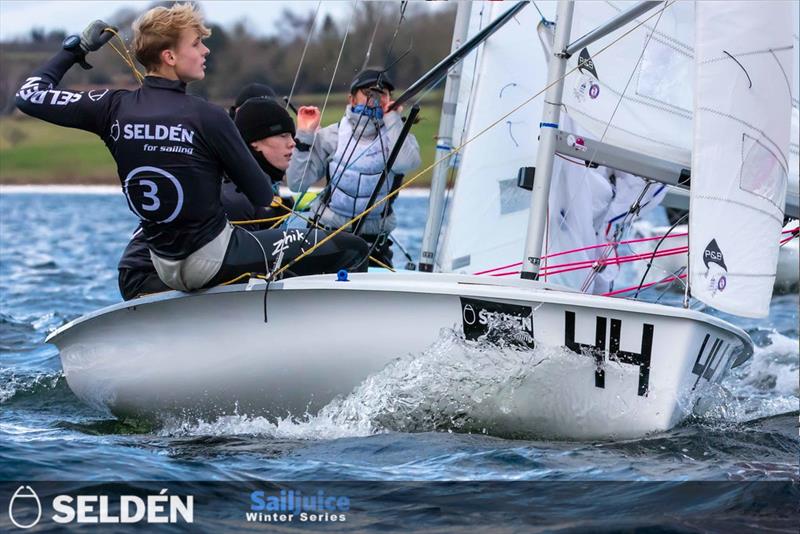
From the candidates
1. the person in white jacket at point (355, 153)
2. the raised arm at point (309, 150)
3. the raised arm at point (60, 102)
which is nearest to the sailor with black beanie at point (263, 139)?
the raised arm at point (309, 150)

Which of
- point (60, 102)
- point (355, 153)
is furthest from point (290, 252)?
point (355, 153)

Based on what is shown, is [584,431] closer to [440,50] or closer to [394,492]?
[394,492]

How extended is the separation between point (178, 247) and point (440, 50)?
45.1ft

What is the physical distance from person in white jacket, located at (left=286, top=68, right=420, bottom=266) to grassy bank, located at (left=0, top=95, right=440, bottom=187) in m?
31.0

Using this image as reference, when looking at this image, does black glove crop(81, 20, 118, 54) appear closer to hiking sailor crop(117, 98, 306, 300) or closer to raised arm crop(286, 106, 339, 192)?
hiking sailor crop(117, 98, 306, 300)

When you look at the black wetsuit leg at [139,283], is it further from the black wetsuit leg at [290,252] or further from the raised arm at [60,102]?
the raised arm at [60,102]

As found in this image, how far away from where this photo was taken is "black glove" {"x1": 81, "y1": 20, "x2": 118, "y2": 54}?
13.6ft

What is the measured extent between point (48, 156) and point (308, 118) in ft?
124

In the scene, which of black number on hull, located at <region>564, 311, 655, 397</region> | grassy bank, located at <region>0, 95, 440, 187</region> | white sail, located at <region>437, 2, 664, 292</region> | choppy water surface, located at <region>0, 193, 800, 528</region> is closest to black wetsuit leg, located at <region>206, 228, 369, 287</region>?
choppy water surface, located at <region>0, 193, 800, 528</region>

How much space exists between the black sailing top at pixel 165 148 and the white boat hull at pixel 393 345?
0.27 m

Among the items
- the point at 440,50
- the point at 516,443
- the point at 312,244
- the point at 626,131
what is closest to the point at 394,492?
the point at 516,443

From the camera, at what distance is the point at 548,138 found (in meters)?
4.45

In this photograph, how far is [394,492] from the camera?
3.56 metres

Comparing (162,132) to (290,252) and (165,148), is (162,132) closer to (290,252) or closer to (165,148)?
(165,148)
